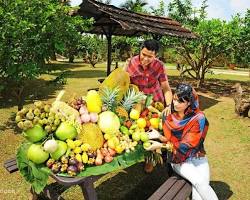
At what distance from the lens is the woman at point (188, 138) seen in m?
3.75

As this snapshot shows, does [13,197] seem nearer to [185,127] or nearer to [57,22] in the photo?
[185,127]

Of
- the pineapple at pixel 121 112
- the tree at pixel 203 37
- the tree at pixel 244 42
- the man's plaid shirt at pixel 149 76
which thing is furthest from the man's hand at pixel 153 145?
the tree at pixel 244 42

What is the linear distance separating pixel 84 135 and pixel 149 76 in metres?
2.21

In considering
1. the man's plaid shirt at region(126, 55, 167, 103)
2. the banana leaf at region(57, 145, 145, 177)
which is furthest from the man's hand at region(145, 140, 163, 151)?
the man's plaid shirt at region(126, 55, 167, 103)

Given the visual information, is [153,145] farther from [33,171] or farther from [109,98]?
[33,171]

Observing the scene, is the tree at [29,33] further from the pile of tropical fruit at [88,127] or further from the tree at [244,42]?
the tree at [244,42]

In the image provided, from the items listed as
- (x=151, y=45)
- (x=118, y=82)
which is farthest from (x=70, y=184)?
(x=151, y=45)

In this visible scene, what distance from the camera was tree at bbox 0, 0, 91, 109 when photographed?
280 inches

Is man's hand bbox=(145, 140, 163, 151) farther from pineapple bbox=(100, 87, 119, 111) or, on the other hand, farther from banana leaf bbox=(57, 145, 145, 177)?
pineapple bbox=(100, 87, 119, 111)

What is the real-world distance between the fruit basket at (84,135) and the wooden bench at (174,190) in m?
0.48

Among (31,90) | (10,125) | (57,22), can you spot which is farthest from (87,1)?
(31,90)

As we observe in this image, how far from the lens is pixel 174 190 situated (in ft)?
12.6

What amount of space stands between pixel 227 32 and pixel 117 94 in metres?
12.6

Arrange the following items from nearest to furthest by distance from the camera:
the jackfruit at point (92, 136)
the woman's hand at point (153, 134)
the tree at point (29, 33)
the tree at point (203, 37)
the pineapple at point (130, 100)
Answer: the jackfruit at point (92, 136) < the woman's hand at point (153, 134) < the pineapple at point (130, 100) < the tree at point (29, 33) < the tree at point (203, 37)
